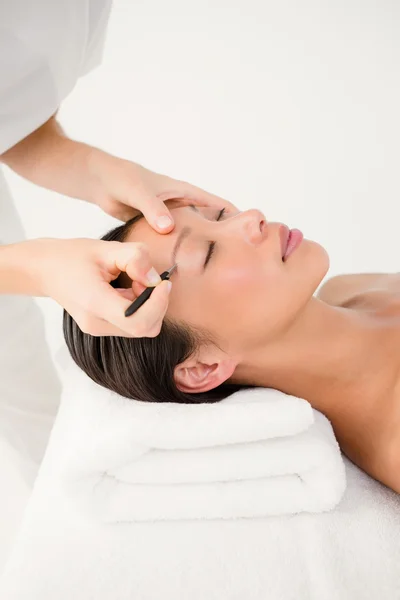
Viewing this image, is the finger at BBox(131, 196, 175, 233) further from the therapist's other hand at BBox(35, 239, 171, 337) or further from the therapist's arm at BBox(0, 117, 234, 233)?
the therapist's other hand at BBox(35, 239, 171, 337)

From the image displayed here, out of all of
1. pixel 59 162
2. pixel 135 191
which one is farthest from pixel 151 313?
pixel 59 162

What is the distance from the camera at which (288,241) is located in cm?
125

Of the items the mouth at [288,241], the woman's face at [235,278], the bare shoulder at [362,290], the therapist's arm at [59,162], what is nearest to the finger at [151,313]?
the woman's face at [235,278]

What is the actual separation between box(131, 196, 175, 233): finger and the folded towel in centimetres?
31

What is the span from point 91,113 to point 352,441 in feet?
4.77

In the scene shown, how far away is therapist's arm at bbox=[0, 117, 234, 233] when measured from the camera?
125 centimetres

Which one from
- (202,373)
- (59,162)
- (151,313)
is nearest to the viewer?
(151,313)

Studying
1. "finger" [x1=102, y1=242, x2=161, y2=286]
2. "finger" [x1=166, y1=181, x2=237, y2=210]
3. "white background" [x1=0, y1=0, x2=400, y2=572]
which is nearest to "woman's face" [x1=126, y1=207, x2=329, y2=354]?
"finger" [x1=166, y1=181, x2=237, y2=210]

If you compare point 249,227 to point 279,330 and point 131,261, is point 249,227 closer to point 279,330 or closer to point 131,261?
point 279,330

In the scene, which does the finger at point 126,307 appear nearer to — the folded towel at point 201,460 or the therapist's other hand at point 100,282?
the therapist's other hand at point 100,282

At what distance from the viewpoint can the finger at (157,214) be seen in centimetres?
119

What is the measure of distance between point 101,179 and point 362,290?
2.26 feet

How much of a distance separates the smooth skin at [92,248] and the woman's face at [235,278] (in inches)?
2.2

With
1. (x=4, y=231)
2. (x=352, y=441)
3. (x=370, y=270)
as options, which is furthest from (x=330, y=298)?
(x=4, y=231)
